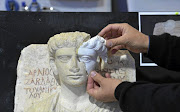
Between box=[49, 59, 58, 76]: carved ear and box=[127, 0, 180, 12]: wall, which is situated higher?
box=[127, 0, 180, 12]: wall

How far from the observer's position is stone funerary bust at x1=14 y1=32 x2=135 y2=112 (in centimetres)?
146

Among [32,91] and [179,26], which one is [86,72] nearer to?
[32,91]

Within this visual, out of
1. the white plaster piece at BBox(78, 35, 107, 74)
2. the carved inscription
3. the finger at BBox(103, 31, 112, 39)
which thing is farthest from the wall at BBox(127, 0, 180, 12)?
the carved inscription

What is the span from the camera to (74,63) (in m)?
1.43

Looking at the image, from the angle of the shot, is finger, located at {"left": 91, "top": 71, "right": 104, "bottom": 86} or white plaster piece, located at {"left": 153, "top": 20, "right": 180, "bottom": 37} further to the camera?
white plaster piece, located at {"left": 153, "top": 20, "right": 180, "bottom": 37}

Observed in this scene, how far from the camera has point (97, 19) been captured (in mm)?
2041

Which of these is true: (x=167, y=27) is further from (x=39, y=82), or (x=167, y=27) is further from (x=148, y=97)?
(x=39, y=82)

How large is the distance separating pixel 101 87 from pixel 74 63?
0.77 ft

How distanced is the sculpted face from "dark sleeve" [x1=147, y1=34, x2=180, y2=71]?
454mm

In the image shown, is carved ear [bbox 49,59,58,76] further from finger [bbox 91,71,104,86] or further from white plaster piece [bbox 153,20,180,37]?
white plaster piece [bbox 153,20,180,37]

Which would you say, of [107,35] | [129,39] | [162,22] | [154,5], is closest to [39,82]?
[107,35]

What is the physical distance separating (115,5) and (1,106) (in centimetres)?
204

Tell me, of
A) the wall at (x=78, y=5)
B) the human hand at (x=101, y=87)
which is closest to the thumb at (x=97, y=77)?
the human hand at (x=101, y=87)

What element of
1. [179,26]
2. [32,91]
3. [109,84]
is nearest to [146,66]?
[179,26]
